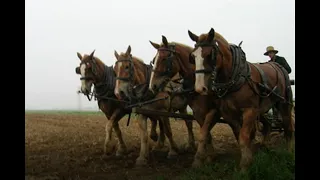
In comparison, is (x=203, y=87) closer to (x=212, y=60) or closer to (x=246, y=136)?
(x=212, y=60)

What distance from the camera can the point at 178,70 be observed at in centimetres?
624

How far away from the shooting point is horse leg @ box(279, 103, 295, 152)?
21.5 feet

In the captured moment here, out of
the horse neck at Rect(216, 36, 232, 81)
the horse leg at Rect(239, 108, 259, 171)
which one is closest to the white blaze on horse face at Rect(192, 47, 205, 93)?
the horse neck at Rect(216, 36, 232, 81)

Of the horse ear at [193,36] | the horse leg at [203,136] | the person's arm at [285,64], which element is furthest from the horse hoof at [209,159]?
the person's arm at [285,64]

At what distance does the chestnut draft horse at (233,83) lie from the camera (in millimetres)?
4840

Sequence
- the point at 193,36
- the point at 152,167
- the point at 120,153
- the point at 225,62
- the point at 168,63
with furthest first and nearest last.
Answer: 1. the point at 120,153
2. the point at 152,167
3. the point at 168,63
4. the point at 193,36
5. the point at 225,62

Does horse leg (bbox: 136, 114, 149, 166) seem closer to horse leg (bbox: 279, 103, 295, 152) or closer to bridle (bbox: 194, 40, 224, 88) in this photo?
bridle (bbox: 194, 40, 224, 88)

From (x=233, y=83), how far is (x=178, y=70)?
5.00ft

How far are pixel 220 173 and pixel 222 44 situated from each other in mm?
2133

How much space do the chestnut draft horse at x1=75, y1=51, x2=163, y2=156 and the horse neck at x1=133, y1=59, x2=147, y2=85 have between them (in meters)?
0.89

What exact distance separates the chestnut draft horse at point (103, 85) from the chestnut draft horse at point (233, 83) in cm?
334

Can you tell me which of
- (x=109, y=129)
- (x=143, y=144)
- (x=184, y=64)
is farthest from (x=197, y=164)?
(x=109, y=129)

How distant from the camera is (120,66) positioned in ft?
23.4
